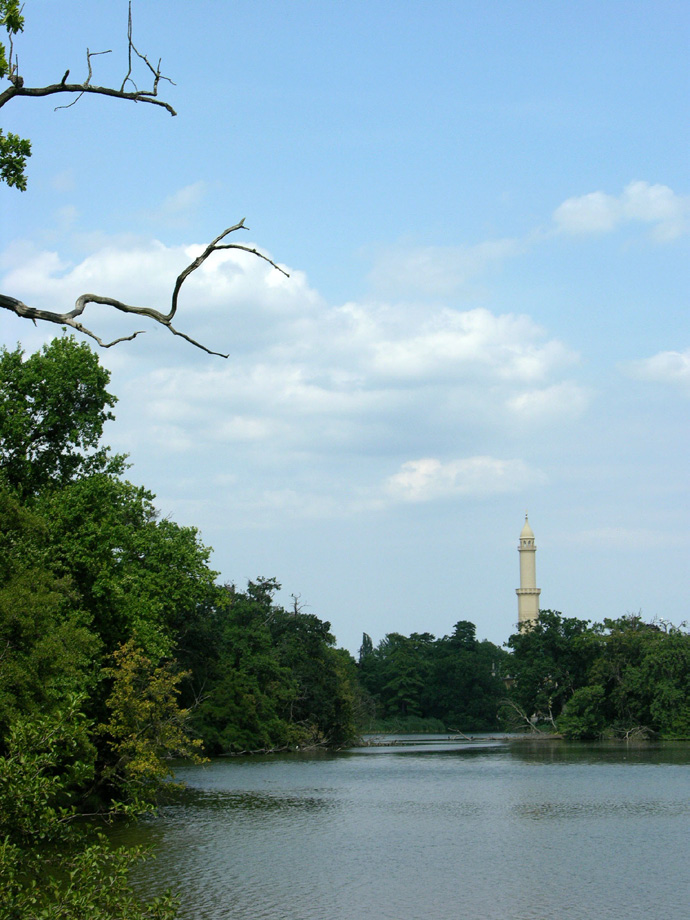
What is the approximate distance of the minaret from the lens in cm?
12062

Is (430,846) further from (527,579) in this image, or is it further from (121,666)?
(527,579)

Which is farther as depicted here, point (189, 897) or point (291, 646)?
point (291, 646)

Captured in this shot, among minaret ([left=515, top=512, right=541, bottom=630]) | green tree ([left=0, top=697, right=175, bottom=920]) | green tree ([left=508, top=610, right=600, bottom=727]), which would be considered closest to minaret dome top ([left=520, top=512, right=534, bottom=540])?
minaret ([left=515, top=512, right=541, bottom=630])

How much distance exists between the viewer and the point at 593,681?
78125mm

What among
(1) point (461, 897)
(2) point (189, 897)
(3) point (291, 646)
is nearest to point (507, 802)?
(1) point (461, 897)

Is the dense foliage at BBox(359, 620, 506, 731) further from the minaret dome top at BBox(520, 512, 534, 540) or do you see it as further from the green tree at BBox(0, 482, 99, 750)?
the green tree at BBox(0, 482, 99, 750)

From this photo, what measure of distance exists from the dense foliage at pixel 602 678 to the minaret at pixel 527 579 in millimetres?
29195

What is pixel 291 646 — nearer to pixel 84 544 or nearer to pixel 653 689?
pixel 653 689

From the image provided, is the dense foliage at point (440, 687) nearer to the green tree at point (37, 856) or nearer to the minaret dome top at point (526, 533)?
the minaret dome top at point (526, 533)

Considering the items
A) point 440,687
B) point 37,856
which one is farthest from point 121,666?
point 440,687

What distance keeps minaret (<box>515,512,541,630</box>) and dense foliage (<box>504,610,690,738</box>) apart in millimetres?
29195

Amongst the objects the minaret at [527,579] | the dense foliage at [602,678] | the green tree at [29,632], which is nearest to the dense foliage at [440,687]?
the minaret at [527,579]

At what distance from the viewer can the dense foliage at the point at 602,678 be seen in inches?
2886

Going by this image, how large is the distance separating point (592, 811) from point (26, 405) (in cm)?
2298
